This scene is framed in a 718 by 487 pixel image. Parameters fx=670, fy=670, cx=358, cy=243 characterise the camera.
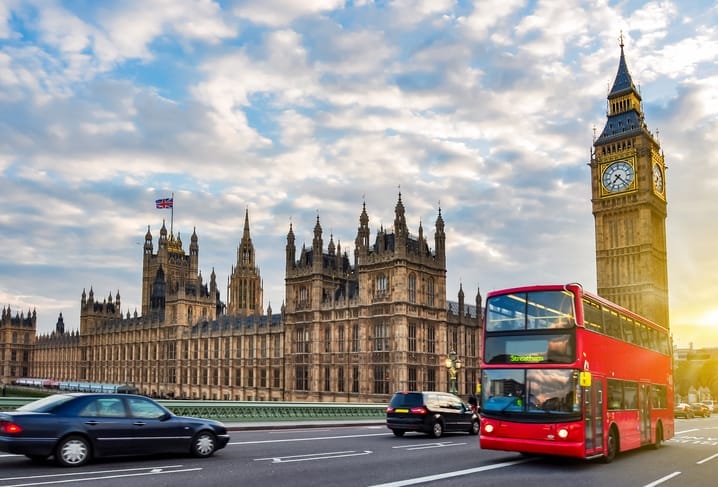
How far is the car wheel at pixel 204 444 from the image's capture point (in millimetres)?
15852

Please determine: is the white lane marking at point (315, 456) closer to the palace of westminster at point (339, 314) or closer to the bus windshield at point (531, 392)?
the bus windshield at point (531, 392)

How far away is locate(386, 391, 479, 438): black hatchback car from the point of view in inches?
961

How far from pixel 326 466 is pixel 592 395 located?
6.56 meters

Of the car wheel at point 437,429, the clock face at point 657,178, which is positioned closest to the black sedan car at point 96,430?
the car wheel at point 437,429

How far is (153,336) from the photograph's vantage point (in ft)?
343

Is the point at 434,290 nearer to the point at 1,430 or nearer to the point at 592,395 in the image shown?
the point at 592,395

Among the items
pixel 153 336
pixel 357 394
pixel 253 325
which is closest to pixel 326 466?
pixel 357 394

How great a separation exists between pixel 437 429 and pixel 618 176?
3138 inches

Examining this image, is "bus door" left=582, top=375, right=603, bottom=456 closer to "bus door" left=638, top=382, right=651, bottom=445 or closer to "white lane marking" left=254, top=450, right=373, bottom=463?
"bus door" left=638, top=382, right=651, bottom=445

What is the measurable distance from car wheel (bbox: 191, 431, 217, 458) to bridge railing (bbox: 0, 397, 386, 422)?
1035 centimetres

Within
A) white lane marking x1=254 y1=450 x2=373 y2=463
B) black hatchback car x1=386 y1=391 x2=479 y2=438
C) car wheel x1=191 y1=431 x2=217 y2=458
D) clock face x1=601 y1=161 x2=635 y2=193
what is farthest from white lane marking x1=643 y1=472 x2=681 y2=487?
clock face x1=601 y1=161 x2=635 y2=193

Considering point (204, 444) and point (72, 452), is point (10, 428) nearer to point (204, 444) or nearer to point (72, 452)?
point (72, 452)

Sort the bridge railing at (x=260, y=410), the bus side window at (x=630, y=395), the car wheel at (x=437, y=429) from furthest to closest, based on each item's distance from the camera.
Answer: the bridge railing at (x=260, y=410) < the car wheel at (x=437, y=429) < the bus side window at (x=630, y=395)

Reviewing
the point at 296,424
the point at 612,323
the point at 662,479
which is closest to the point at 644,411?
the point at 612,323
